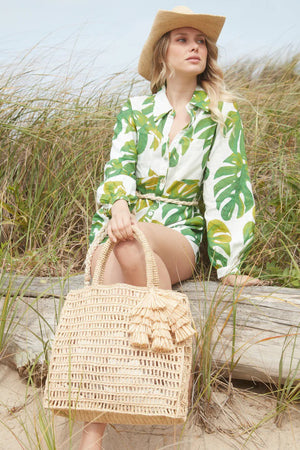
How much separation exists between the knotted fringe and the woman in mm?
673

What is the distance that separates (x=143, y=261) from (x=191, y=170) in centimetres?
71

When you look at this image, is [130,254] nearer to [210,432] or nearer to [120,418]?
[120,418]

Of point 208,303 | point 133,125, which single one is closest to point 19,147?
point 133,125

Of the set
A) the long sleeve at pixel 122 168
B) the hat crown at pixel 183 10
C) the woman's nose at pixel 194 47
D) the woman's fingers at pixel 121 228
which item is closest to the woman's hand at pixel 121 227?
the woman's fingers at pixel 121 228

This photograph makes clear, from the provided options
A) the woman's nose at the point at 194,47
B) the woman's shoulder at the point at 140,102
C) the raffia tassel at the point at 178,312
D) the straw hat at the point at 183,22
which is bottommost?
the raffia tassel at the point at 178,312

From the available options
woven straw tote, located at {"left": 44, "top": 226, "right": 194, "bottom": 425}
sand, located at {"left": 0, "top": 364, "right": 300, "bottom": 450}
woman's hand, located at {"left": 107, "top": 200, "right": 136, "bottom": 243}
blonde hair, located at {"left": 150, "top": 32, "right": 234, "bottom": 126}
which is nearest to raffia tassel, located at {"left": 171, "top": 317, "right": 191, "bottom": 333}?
woven straw tote, located at {"left": 44, "top": 226, "right": 194, "bottom": 425}

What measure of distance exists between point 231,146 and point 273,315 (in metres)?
0.92

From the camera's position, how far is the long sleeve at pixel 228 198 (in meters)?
2.50

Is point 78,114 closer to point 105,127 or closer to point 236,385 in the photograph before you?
point 105,127

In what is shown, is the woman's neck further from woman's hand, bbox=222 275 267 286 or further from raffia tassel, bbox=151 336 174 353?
raffia tassel, bbox=151 336 174 353

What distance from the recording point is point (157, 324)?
1711mm

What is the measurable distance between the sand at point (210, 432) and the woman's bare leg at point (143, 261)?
244 millimetres

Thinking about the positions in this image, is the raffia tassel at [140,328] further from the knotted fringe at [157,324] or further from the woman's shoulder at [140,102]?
the woman's shoulder at [140,102]

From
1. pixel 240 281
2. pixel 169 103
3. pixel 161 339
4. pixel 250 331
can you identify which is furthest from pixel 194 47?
pixel 161 339
